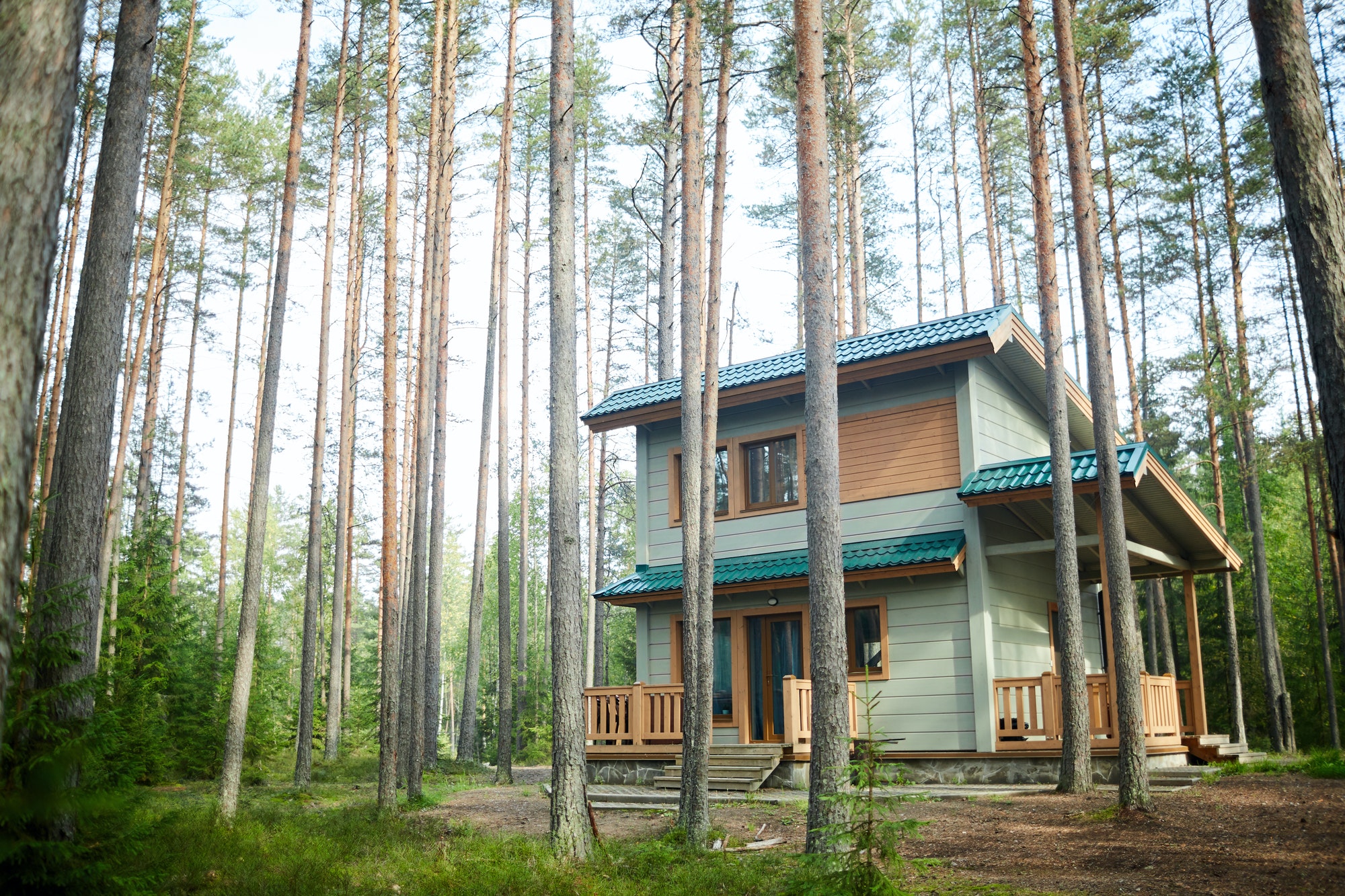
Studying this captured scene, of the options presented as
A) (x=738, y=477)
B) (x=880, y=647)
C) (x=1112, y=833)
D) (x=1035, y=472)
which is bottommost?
(x=1112, y=833)

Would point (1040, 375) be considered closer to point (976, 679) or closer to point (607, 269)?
point (976, 679)

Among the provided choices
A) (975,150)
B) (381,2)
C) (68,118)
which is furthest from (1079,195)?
(975,150)

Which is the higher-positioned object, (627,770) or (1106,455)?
(1106,455)

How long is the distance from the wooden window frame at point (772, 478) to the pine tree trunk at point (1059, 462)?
15.1ft

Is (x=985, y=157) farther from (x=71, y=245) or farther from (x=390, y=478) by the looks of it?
(x=71, y=245)

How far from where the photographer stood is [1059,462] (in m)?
12.0

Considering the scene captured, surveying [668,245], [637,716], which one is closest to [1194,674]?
[637,716]

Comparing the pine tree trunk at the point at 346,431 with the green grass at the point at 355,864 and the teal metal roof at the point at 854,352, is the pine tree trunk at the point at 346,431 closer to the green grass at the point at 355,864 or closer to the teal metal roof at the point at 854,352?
the teal metal roof at the point at 854,352

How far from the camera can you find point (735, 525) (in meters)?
16.7

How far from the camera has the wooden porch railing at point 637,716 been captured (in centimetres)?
1509

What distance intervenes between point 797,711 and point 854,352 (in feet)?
18.7

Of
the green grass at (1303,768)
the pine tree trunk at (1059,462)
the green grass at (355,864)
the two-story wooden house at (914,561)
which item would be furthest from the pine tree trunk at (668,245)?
the green grass at (1303,768)

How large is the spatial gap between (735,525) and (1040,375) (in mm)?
5880

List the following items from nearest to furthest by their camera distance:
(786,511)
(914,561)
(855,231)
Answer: (914,561), (786,511), (855,231)
